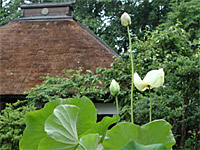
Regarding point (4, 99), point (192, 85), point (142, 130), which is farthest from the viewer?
point (4, 99)

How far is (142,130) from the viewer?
45cm

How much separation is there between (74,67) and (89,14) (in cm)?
688

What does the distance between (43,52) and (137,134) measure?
6271 mm

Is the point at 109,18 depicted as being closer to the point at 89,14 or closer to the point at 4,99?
the point at 89,14

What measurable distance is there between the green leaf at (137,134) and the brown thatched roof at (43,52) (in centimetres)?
518

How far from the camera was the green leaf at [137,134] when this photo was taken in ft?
1.48

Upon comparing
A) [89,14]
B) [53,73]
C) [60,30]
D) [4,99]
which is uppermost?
[89,14]

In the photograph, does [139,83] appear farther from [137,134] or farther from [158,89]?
[158,89]

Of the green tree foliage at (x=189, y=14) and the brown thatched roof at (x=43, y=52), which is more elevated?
the green tree foliage at (x=189, y=14)

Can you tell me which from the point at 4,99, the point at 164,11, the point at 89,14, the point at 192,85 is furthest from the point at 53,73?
the point at 164,11

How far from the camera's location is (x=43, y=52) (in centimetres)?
654

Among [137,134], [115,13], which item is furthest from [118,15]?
[137,134]

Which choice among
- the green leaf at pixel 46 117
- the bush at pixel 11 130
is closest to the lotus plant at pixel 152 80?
the green leaf at pixel 46 117

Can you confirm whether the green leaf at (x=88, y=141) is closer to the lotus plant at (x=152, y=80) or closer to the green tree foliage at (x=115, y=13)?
the lotus plant at (x=152, y=80)
